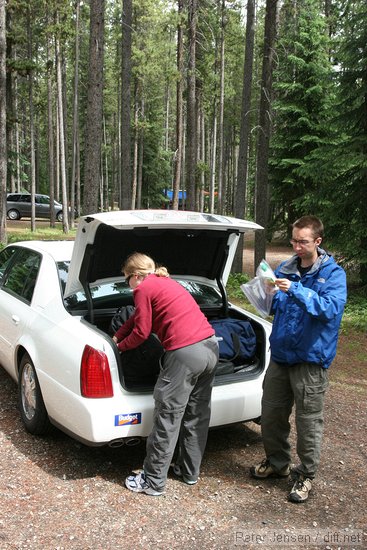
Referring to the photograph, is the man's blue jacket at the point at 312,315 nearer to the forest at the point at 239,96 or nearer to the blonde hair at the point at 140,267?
the blonde hair at the point at 140,267

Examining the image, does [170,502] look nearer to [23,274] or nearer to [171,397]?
[171,397]

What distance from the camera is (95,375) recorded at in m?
3.53

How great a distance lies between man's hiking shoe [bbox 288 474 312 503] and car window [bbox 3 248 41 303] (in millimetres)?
2753

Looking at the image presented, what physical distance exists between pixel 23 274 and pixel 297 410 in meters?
3.01

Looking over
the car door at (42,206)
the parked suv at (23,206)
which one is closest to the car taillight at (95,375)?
the parked suv at (23,206)

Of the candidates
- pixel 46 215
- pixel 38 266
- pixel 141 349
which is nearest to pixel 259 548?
pixel 141 349

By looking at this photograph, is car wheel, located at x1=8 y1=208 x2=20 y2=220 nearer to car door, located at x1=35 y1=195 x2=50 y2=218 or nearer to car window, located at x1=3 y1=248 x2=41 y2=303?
car door, located at x1=35 y1=195 x2=50 y2=218

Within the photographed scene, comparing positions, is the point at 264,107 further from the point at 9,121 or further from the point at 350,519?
the point at 350,519

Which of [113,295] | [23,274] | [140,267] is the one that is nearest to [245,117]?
[23,274]

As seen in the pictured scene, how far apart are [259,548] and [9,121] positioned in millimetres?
20223

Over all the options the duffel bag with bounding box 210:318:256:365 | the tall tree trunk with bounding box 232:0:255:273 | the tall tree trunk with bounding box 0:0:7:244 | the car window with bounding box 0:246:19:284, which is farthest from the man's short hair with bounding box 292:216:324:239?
the tall tree trunk with bounding box 0:0:7:244

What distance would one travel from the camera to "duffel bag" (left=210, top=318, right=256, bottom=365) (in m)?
4.20

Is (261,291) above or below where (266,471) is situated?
above

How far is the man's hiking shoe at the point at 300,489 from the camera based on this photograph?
3490 millimetres
